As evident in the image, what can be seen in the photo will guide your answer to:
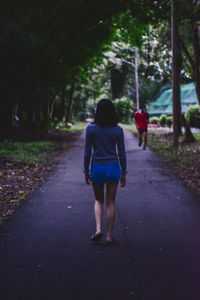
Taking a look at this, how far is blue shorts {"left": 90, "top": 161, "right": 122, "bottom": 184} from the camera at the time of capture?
15.9 feet

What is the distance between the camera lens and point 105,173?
4844 millimetres

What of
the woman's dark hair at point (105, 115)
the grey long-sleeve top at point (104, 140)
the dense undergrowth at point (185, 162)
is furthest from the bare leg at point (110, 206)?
the dense undergrowth at point (185, 162)

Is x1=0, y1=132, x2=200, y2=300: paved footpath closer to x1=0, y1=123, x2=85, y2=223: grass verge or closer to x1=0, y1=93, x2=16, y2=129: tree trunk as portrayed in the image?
x1=0, y1=123, x2=85, y2=223: grass verge

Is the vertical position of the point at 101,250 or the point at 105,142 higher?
the point at 105,142

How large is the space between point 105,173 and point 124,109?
155 ft

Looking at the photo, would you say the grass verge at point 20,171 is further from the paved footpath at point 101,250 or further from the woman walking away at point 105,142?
the woman walking away at point 105,142

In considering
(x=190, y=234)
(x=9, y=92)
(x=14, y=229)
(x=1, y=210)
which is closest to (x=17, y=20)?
(x=9, y=92)

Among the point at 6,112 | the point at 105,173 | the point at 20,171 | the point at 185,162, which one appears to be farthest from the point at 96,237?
the point at 6,112

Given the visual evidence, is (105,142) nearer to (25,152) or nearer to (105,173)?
(105,173)

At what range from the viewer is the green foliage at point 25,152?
1239 centimetres

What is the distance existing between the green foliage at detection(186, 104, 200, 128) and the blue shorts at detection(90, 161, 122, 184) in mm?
24746

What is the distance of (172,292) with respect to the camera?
3551mm

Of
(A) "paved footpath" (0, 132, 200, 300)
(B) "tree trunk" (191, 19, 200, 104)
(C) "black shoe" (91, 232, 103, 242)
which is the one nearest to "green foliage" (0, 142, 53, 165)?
(A) "paved footpath" (0, 132, 200, 300)

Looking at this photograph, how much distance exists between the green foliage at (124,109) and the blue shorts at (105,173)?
152 feet
